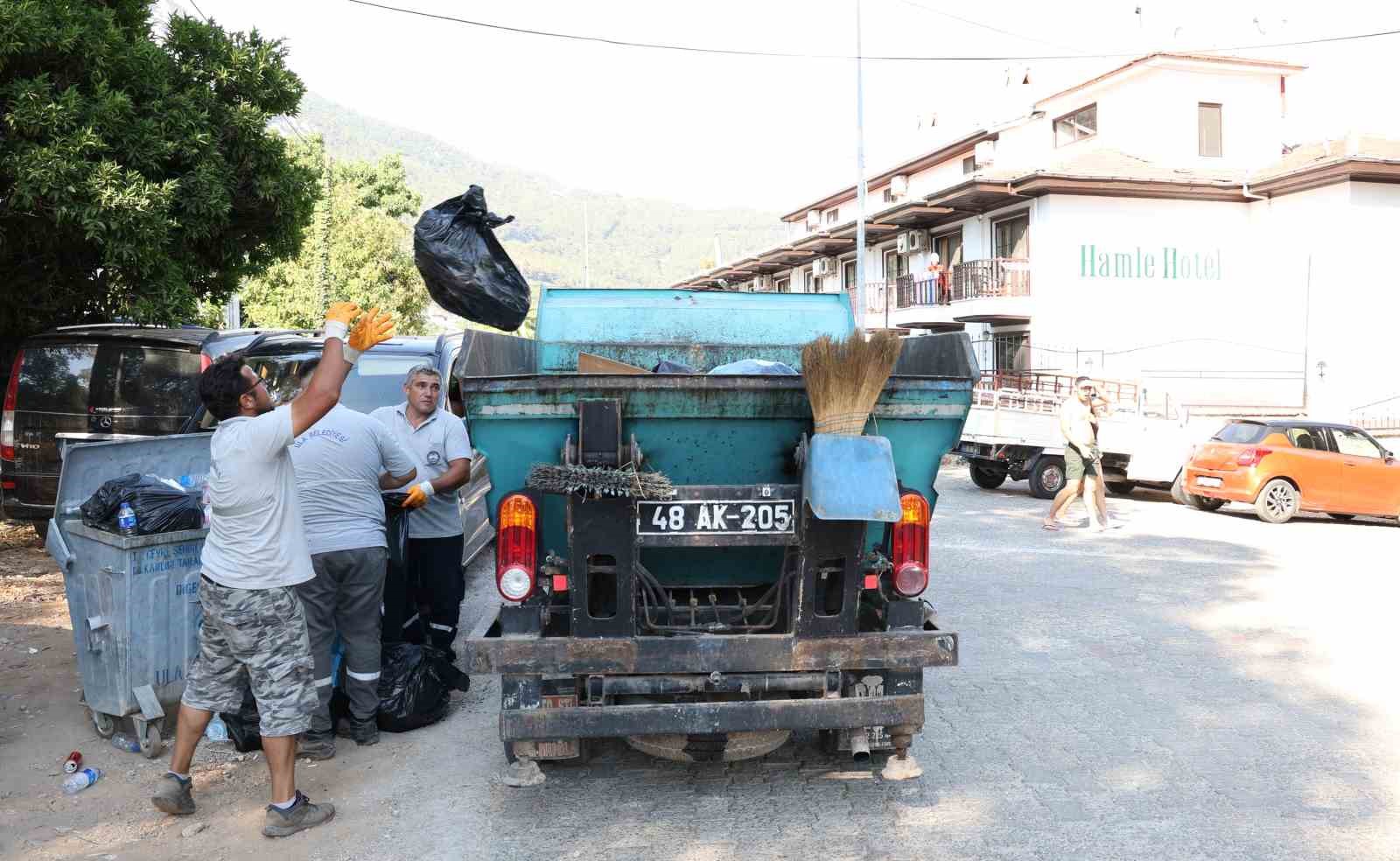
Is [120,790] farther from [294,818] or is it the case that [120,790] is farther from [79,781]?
[294,818]

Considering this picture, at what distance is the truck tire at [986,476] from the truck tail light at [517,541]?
1455 cm

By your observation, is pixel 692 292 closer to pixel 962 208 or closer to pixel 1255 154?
pixel 962 208

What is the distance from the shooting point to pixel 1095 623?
792 cm

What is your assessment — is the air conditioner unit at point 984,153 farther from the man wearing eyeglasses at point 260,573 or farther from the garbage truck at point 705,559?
the man wearing eyeglasses at point 260,573

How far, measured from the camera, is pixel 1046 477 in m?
16.8

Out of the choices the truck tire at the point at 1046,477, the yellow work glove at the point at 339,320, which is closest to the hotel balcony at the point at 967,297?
the truck tire at the point at 1046,477

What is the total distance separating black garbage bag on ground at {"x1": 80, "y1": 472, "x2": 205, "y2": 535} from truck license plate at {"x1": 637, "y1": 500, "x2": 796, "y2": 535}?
2.58m

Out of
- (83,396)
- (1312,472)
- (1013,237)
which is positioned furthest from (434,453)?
(1013,237)

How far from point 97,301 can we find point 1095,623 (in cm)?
963

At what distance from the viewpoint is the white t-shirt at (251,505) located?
4.20 meters

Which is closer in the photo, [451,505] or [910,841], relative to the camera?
[910,841]

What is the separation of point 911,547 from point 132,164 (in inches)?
304

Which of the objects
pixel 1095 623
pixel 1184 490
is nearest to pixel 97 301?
pixel 1095 623

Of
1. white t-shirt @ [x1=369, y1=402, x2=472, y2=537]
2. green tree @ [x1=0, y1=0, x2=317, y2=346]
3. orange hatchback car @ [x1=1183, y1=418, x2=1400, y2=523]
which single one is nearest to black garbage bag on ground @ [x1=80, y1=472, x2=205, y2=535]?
white t-shirt @ [x1=369, y1=402, x2=472, y2=537]
